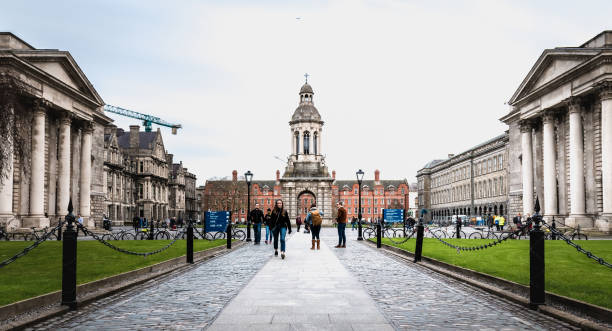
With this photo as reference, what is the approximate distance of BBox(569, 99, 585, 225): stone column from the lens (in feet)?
123

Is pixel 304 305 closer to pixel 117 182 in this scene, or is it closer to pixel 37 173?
pixel 37 173

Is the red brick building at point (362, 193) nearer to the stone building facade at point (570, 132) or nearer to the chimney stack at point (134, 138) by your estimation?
the chimney stack at point (134, 138)

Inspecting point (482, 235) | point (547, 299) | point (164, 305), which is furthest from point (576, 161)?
point (164, 305)

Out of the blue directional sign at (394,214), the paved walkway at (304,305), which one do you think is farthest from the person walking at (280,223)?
the blue directional sign at (394,214)

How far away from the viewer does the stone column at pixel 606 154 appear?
34188mm

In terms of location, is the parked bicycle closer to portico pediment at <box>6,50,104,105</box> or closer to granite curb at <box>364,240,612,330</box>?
granite curb at <box>364,240,612,330</box>

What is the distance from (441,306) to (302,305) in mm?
2313

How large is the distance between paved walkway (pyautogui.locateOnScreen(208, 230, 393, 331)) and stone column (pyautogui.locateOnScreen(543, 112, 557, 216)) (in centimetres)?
3184

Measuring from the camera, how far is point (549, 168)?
4203 centimetres

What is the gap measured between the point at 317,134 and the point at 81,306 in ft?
259

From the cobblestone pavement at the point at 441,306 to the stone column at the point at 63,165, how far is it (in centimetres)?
3418

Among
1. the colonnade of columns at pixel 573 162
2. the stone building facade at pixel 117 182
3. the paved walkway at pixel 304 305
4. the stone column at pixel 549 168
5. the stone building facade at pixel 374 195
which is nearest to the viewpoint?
the paved walkway at pixel 304 305

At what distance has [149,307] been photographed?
30.9 feet

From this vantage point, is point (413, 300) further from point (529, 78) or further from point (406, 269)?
point (529, 78)
